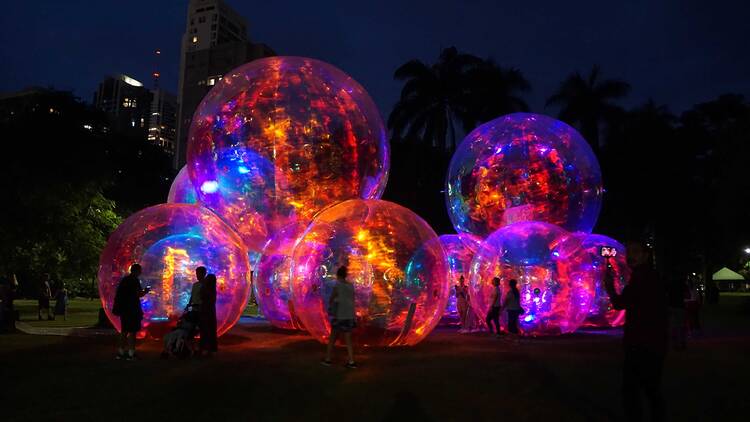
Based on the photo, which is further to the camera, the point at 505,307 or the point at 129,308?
the point at 505,307

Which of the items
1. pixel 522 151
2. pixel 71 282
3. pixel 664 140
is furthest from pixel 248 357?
pixel 664 140

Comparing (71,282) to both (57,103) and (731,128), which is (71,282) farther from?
(731,128)

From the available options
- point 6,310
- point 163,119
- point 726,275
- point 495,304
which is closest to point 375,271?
point 495,304

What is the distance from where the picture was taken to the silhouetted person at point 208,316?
29.5 ft

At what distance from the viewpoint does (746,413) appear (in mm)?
5727

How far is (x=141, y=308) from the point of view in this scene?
9.30m

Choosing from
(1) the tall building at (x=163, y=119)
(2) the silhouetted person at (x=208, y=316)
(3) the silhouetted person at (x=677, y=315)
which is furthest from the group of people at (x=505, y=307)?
(1) the tall building at (x=163, y=119)

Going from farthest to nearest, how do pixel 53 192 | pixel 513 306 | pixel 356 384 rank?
1. pixel 53 192
2. pixel 513 306
3. pixel 356 384

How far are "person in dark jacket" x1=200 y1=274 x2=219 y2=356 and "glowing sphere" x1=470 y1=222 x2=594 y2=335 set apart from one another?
604cm

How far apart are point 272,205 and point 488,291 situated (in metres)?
5.17

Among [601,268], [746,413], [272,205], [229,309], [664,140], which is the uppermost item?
[664,140]

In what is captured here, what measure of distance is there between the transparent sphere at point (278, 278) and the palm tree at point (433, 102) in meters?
22.3

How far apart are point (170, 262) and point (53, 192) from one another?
28.2ft

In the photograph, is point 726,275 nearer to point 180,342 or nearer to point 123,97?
point 180,342
